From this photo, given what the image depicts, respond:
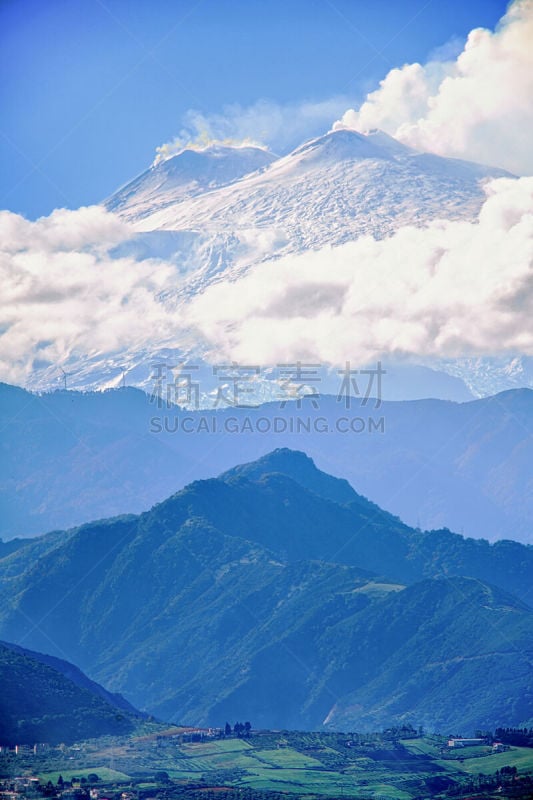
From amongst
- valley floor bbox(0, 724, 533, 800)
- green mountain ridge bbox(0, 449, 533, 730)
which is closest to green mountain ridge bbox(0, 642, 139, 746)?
valley floor bbox(0, 724, 533, 800)

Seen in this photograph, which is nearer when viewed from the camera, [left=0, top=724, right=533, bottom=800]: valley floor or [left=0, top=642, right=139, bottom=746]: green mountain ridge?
[left=0, top=724, right=533, bottom=800]: valley floor

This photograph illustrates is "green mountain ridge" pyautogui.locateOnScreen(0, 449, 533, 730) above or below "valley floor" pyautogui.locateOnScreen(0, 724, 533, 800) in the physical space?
above

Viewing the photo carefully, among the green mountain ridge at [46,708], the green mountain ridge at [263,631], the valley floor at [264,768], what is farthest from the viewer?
A: the green mountain ridge at [263,631]

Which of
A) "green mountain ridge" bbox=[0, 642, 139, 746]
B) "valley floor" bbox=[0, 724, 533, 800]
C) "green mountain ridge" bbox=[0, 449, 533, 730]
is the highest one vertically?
"green mountain ridge" bbox=[0, 449, 533, 730]

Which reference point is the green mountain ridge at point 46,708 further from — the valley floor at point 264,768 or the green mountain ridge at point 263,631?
the green mountain ridge at point 263,631

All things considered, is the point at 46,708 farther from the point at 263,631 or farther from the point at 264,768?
the point at 263,631

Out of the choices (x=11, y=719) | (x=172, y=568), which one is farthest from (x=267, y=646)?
(x=11, y=719)

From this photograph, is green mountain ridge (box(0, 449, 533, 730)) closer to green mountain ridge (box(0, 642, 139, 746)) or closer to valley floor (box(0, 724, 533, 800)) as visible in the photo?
green mountain ridge (box(0, 642, 139, 746))

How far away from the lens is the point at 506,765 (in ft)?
392

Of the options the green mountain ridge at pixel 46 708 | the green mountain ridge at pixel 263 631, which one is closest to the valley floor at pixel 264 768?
the green mountain ridge at pixel 46 708

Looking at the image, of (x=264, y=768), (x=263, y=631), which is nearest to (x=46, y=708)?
(x=264, y=768)

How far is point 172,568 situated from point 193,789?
83.7 m

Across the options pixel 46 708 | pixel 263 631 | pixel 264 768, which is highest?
pixel 263 631

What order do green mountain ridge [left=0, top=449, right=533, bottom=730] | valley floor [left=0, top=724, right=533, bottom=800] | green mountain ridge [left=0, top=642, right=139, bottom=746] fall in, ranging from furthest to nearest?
1. green mountain ridge [left=0, top=449, right=533, bottom=730]
2. green mountain ridge [left=0, top=642, right=139, bottom=746]
3. valley floor [left=0, top=724, right=533, bottom=800]
